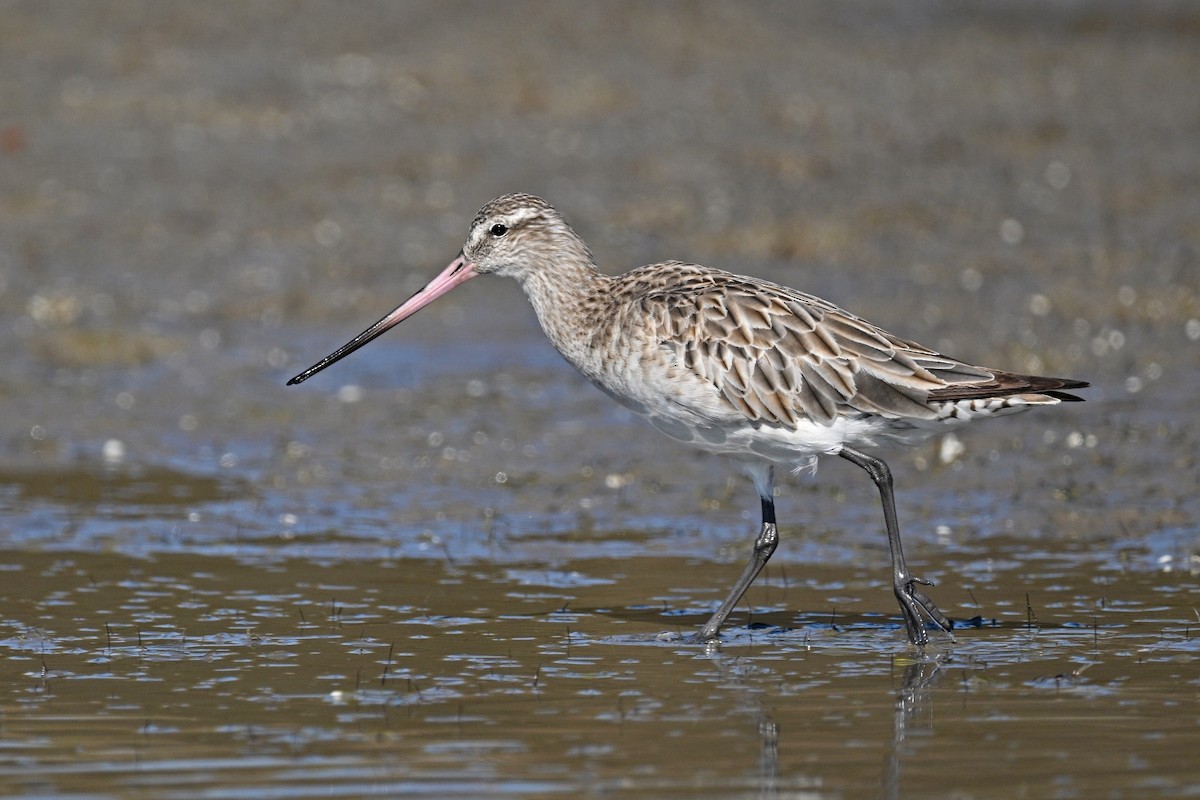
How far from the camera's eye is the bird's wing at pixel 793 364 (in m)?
8.02

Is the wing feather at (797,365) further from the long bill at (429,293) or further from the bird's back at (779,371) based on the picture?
the long bill at (429,293)

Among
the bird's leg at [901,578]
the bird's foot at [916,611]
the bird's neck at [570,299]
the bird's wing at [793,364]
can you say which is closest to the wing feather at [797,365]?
the bird's wing at [793,364]

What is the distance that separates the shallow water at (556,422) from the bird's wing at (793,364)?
1003 mm

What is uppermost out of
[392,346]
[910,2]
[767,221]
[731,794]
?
[910,2]

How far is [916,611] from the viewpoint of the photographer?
26.2ft

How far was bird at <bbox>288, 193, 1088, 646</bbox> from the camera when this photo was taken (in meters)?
8.00

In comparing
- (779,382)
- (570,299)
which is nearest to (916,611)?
(779,382)

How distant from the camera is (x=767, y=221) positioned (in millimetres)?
17719

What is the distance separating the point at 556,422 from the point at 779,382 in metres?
5.20

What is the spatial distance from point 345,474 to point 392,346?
12.5 feet

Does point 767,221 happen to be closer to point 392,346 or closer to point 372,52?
point 392,346

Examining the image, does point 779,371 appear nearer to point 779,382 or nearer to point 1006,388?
point 779,382

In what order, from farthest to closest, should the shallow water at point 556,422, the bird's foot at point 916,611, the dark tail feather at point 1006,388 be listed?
the bird's foot at point 916,611 < the dark tail feather at point 1006,388 < the shallow water at point 556,422

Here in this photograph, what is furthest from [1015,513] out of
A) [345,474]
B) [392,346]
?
[392,346]
